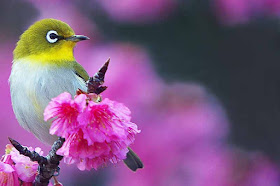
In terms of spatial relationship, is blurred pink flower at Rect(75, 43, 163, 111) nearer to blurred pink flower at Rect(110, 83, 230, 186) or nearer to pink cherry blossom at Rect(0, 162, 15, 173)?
blurred pink flower at Rect(110, 83, 230, 186)

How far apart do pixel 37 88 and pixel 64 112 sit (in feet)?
3.07

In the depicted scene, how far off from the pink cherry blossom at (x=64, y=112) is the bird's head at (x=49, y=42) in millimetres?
1015

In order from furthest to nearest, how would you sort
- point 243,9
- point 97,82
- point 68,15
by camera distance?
point 68,15, point 243,9, point 97,82

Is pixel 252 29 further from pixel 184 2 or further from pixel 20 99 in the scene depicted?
pixel 20 99

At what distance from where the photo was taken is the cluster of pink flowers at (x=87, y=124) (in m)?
2.04

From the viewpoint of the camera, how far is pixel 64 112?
2066mm

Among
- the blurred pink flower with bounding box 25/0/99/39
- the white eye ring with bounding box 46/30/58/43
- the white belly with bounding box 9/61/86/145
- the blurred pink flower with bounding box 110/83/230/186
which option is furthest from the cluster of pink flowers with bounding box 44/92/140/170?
the blurred pink flower with bounding box 25/0/99/39

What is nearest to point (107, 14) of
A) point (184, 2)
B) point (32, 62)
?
point (184, 2)

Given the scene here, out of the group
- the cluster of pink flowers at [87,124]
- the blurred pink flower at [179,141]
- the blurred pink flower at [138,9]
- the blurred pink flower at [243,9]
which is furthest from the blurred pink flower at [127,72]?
the cluster of pink flowers at [87,124]

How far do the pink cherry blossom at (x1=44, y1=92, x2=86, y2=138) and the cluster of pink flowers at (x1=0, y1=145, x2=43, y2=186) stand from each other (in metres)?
0.27

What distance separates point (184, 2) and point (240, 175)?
149 cm

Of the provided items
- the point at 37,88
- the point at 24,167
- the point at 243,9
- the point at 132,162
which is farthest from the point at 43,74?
the point at 243,9

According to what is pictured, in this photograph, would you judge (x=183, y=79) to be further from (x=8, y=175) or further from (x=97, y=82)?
(x=97, y=82)

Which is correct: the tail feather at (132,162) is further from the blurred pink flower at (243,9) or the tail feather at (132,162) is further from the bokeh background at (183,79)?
the blurred pink flower at (243,9)
